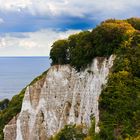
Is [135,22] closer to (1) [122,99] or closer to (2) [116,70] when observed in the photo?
(2) [116,70]

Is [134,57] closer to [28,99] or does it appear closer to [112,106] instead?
[112,106]

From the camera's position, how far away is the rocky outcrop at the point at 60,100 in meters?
45.6

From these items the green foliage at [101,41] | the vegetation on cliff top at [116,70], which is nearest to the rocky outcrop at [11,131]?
the vegetation on cliff top at [116,70]

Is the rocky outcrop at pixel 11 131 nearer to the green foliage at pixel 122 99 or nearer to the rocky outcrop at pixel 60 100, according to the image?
the rocky outcrop at pixel 60 100

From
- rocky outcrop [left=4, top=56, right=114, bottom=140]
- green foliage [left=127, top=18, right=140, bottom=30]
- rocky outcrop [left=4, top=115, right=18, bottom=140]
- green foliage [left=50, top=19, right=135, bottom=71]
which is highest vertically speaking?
green foliage [left=127, top=18, right=140, bottom=30]

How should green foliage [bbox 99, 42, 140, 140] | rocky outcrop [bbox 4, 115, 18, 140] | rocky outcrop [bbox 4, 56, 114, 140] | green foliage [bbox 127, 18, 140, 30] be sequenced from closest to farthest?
1. green foliage [bbox 99, 42, 140, 140]
2. rocky outcrop [bbox 4, 56, 114, 140]
3. green foliage [bbox 127, 18, 140, 30]
4. rocky outcrop [bbox 4, 115, 18, 140]

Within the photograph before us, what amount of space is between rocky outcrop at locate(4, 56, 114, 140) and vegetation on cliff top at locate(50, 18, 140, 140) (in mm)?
1182

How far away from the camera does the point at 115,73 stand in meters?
41.5

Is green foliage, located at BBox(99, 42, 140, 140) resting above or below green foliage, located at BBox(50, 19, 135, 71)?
below

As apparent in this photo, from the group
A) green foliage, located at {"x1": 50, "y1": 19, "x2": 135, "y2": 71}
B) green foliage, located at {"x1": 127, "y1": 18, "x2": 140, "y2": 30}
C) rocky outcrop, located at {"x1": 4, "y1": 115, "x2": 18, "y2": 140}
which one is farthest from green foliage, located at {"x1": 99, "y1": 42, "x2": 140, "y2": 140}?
rocky outcrop, located at {"x1": 4, "y1": 115, "x2": 18, "y2": 140}

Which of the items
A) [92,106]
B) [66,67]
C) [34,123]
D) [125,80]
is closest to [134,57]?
[125,80]

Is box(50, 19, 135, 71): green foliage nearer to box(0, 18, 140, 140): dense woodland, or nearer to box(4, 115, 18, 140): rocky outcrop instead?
box(0, 18, 140, 140): dense woodland

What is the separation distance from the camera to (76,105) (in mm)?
49906

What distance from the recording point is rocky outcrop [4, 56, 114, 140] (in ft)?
150
